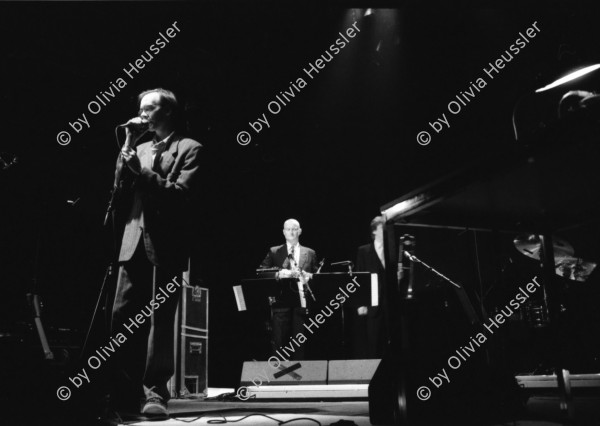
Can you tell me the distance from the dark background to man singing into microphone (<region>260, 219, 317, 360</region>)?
1450 millimetres

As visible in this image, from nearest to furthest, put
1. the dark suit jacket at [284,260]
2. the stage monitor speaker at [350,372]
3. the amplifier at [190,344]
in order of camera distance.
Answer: the stage monitor speaker at [350,372]
the amplifier at [190,344]
the dark suit jacket at [284,260]

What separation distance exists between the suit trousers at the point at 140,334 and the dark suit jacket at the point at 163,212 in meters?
0.06

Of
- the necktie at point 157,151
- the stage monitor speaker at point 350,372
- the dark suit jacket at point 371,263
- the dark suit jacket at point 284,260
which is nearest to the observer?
the necktie at point 157,151

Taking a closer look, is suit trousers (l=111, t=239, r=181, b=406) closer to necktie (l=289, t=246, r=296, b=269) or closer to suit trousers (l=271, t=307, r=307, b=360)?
suit trousers (l=271, t=307, r=307, b=360)

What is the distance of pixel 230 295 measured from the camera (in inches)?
292

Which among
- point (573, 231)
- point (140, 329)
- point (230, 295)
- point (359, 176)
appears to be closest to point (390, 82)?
point (359, 176)

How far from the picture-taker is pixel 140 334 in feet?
7.72

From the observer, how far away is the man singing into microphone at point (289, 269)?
5.85 m

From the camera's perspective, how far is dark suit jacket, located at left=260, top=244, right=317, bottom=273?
19.9ft

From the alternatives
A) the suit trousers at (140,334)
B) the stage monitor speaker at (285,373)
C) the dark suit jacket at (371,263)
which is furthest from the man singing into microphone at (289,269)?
the suit trousers at (140,334)

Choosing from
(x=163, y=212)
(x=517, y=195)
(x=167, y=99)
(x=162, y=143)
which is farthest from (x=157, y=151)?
(x=517, y=195)

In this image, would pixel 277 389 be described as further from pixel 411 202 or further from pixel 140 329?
pixel 411 202

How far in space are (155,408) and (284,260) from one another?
389cm

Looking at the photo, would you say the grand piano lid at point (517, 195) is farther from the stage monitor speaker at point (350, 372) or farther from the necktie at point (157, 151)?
the stage monitor speaker at point (350, 372)
